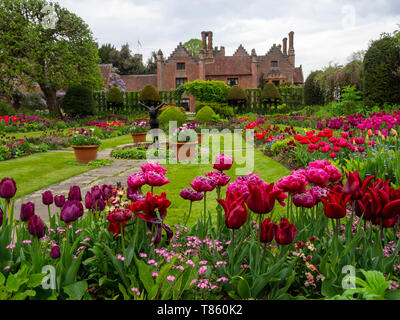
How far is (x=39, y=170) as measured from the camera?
7293mm

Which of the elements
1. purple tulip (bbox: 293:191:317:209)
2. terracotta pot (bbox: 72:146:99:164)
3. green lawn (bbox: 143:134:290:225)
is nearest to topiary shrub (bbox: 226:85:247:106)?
green lawn (bbox: 143:134:290:225)

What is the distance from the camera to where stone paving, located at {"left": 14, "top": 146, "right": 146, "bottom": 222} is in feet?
15.1

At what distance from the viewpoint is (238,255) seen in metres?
2.04

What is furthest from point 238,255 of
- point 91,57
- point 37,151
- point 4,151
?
point 91,57

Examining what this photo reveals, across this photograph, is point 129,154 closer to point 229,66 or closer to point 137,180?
point 137,180

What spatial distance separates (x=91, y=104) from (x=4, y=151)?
1538cm

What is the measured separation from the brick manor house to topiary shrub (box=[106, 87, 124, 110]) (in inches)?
489

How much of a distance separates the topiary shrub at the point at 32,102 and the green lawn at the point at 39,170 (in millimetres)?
23870

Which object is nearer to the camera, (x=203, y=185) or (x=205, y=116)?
(x=203, y=185)

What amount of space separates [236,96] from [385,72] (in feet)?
43.6

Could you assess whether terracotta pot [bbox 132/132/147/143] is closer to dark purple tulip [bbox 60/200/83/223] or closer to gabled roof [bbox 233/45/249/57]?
dark purple tulip [bbox 60/200/83/223]

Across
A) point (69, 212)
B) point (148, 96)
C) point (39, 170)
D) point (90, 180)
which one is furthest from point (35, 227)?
point (148, 96)

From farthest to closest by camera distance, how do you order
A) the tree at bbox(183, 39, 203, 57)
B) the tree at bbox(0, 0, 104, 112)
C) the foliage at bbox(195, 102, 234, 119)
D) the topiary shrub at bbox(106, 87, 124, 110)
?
1. the tree at bbox(183, 39, 203, 57)
2. the topiary shrub at bbox(106, 87, 124, 110)
3. the foliage at bbox(195, 102, 234, 119)
4. the tree at bbox(0, 0, 104, 112)

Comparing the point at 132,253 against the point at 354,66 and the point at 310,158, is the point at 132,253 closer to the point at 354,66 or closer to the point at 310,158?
the point at 310,158
